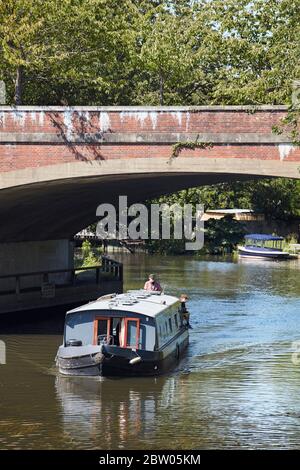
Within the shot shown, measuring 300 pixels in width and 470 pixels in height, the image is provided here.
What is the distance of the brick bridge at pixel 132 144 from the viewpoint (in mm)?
31469

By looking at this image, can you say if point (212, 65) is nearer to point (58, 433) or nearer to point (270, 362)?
point (270, 362)

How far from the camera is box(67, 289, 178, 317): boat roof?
29.5 m

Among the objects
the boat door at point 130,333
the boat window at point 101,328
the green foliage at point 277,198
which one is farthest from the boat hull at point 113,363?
the green foliage at point 277,198

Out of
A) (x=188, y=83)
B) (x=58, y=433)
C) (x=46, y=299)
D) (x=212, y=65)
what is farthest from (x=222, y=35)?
(x=58, y=433)

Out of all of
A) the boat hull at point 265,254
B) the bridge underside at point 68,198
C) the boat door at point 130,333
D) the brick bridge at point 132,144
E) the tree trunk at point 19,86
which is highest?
the tree trunk at point 19,86

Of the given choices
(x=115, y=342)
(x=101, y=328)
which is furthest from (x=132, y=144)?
(x=115, y=342)

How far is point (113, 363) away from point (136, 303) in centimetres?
294

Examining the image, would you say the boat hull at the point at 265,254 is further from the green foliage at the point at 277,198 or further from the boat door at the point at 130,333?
the boat door at the point at 130,333

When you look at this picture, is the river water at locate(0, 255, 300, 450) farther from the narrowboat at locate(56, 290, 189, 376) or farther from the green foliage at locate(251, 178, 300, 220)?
the green foliage at locate(251, 178, 300, 220)

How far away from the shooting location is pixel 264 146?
→ 1235 inches

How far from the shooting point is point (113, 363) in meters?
28.4

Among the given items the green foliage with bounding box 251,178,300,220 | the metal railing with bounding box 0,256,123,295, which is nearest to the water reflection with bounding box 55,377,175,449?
the metal railing with bounding box 0,256,123,295

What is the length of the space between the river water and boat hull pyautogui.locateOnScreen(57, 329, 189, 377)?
25 centimetres

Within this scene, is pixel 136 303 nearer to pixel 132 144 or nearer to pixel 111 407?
pixel 132 144
